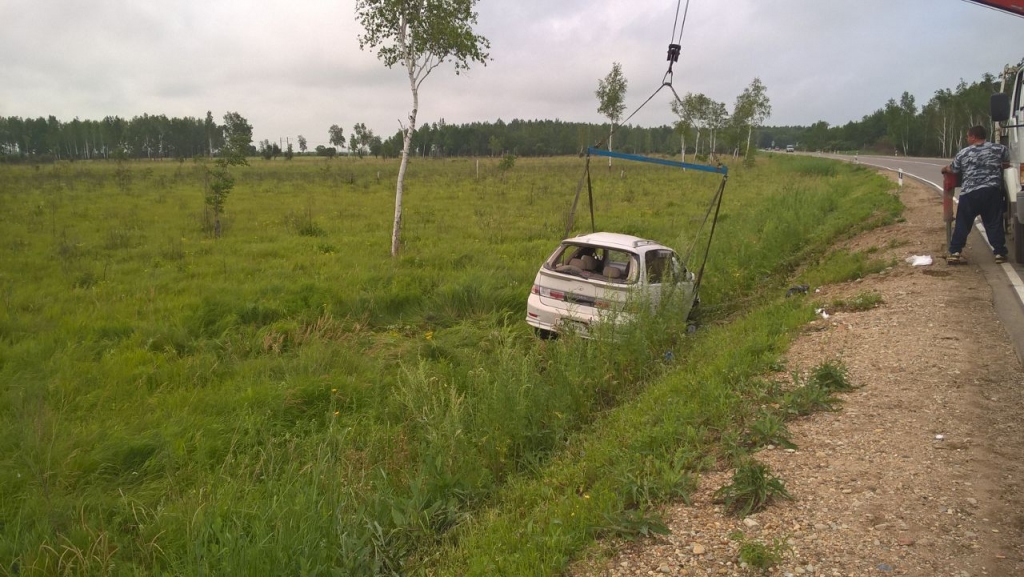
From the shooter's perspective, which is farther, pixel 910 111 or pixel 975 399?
pixel 910 111

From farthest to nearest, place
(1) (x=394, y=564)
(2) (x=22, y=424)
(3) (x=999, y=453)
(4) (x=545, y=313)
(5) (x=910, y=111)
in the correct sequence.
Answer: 1. (5) (x=910, y=111)
2. (4) (x=545, y=313)
3. (2) (x=22, y=424)
4. (3) (x=999, y=453)
5. (1) (x=394, y=564)

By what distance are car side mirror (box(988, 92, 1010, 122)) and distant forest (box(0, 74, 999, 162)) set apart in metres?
44.1

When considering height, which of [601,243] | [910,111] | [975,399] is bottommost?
[975,399]

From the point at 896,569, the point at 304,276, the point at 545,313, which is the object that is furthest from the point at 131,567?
the point at 304,276

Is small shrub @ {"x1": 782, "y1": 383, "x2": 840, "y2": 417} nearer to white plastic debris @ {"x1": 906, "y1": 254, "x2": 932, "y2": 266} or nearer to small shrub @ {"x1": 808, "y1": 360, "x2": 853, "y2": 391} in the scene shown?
small shrub @ {"x1": 808, "y1": 360, "x2": 853, "y2": 391}

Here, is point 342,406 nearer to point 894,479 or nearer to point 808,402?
point 808,402

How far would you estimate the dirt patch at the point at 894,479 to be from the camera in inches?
109

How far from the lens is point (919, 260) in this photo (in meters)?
8.55

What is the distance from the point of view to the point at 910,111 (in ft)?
265

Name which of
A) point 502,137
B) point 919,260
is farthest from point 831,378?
point 502,137

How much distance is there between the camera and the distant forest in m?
60.5

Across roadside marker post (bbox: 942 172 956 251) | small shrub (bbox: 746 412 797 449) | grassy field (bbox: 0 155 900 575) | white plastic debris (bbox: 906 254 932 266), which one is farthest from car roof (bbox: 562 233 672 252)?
roadside marker post (bbox: 942 172 956 251)

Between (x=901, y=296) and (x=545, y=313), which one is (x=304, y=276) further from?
(x=901, y=296)

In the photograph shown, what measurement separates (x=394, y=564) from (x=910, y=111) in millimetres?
97825
